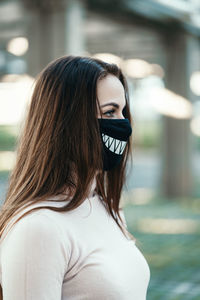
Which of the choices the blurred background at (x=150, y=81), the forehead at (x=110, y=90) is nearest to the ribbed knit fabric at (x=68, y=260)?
the forehead at (x=110, y=90)

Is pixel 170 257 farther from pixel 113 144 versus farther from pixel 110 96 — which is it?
pixel 110 96

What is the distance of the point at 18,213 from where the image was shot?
122 centimetres

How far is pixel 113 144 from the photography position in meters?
1.60

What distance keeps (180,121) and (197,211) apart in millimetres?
3123

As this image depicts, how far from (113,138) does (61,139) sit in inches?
11.2

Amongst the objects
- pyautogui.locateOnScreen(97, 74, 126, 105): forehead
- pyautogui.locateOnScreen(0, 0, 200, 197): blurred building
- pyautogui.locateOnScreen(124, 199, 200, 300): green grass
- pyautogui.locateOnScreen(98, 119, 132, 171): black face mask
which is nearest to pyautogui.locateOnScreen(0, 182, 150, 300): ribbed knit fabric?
pyautogui.locateOnScreen(98, 119, 132, 171): black face mask

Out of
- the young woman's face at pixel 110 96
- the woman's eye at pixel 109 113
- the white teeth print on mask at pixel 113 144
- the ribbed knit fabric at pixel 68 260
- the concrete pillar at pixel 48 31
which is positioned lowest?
the ribbed knit fabric at pixel 68 260

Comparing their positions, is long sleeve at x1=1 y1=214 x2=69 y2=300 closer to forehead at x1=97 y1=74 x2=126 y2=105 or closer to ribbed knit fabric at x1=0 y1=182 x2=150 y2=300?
ribbed knit fabric at x1=0 y1=182 x2=150 y2=300

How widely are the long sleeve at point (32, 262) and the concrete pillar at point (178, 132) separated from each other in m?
11.2

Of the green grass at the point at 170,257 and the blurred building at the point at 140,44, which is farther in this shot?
the blurred building at the point at 140,44

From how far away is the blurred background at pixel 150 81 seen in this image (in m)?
6.42

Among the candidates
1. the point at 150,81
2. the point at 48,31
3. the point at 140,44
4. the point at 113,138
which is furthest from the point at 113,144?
the point at 150,81

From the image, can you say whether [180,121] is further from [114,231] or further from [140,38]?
[114,231]

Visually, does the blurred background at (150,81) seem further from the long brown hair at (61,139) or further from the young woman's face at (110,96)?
the long brown hair at (61,139)
